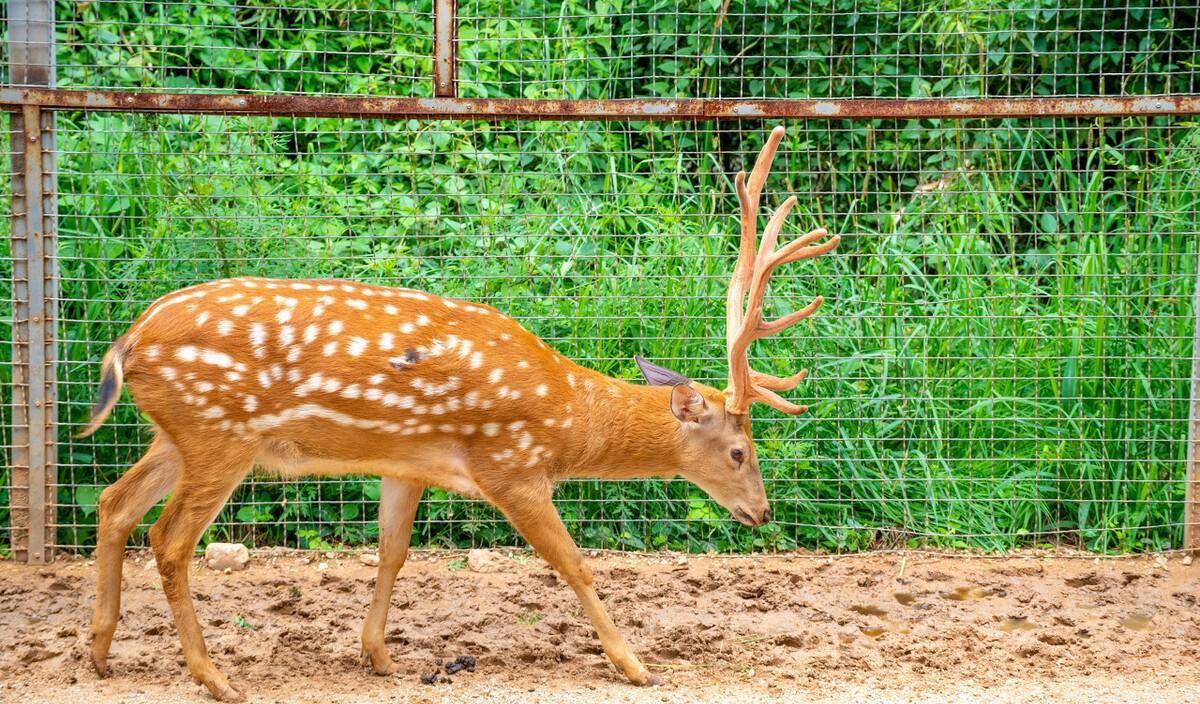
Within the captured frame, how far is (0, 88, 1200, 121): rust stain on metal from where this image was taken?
5.50 meters

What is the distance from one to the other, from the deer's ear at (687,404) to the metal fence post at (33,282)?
297 centimetres

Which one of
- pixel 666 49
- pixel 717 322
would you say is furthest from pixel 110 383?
pixel 666 49

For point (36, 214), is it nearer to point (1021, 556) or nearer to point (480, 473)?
point (480, 473)

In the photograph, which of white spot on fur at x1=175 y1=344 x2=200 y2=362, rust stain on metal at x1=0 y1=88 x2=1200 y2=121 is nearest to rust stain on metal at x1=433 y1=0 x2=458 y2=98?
rust stain on metal at x1=0 y1=88 x2=1200 y2=121

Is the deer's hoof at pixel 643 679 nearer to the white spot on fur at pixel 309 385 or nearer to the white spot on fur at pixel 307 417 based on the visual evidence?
the white spot on fur at pixel 307 417

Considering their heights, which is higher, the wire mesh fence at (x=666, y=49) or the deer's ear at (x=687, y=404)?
the wire mesh fence at (x=666, y=49)

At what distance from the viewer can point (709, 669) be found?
184 inches

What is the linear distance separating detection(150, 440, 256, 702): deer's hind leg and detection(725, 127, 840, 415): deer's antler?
1.88 m

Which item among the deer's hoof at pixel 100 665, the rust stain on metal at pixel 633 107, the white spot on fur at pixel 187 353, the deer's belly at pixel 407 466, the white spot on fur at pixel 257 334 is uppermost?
the rust stain on metal at pixel 633 107

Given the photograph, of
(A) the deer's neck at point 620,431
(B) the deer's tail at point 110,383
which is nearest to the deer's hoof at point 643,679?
(A) the deer's neck at point 620,431

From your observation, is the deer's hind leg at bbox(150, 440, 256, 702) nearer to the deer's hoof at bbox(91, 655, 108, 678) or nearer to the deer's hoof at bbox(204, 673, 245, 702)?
the deer's hoof at bbox(204, 673, 245, 702)

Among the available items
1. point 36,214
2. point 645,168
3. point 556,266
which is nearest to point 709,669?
point 556,266

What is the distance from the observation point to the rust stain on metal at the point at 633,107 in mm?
5500

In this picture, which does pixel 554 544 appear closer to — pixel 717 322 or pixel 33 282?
pixel 717 322
